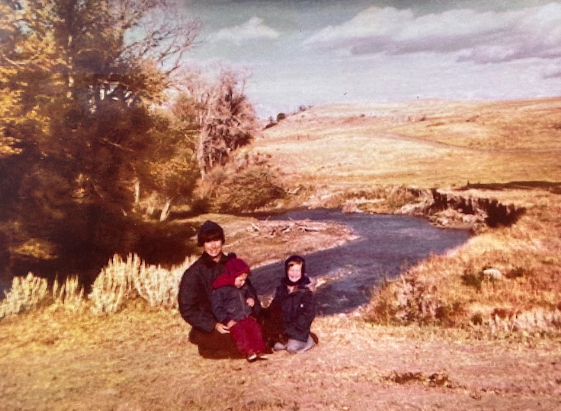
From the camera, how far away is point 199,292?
3564mm

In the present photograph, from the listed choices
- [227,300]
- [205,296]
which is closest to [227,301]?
[227,300]

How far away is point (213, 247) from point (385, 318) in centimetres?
213

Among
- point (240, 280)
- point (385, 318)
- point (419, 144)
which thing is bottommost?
point (385, 318)

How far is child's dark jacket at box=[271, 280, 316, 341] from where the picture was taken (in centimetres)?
354

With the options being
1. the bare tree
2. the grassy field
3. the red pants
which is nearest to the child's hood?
the red pants

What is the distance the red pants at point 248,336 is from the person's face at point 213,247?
23.8 inches

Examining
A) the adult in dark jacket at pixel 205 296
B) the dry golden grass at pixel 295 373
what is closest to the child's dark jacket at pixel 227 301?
the adult in dark jacket at pixel 205 296

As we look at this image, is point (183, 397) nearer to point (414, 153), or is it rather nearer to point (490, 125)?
point (414, 153)

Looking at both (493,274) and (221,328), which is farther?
(493,274)

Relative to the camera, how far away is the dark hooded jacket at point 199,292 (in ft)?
11.3

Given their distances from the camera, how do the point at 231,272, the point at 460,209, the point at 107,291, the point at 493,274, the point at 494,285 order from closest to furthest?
the point at 231,272, the point at 494,285, the point at 493,274, the point at 107,291, the point at 460,209

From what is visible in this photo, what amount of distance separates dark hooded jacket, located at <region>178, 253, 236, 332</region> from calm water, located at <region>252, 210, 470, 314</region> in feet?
5.50

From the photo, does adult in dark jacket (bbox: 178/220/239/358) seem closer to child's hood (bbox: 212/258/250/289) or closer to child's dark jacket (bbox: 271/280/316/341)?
child's hood (bbox: 212/258/250/289)

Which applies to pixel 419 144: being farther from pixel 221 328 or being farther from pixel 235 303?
pixel 221 328
